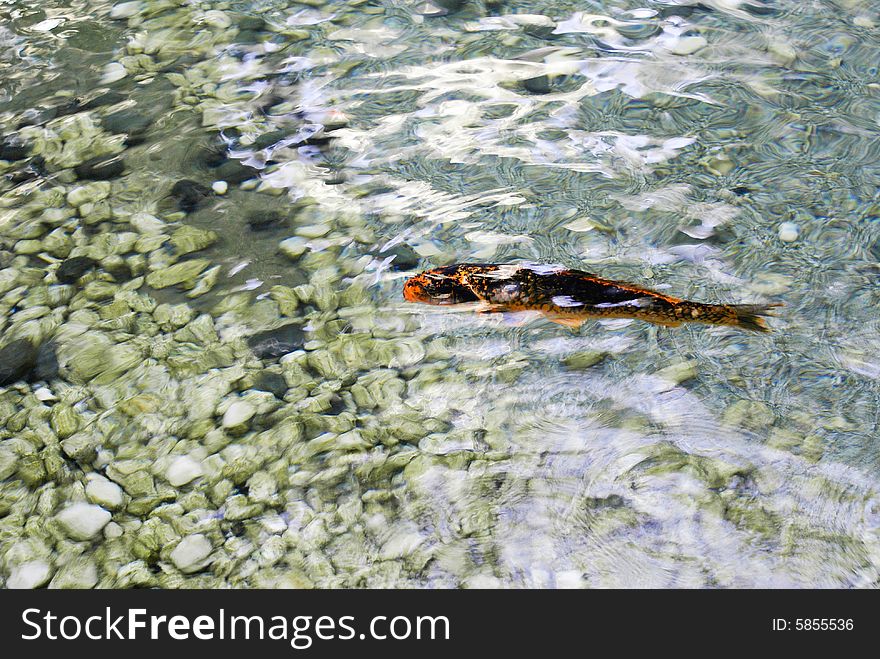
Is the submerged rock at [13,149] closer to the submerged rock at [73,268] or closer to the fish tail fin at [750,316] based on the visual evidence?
the submerged rock at [73,268]

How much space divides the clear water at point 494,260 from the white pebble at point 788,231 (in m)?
0.02

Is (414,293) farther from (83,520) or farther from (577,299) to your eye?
(83,520)

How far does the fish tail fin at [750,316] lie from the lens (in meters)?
3.31

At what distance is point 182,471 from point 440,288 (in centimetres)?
132

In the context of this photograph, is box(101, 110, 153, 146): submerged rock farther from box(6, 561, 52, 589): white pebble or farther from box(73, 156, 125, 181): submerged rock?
box(6, 561, 52, 589): white pebble

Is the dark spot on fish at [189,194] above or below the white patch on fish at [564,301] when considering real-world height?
above

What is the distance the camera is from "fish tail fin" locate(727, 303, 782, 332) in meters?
3.31

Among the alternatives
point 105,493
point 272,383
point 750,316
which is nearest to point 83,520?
point 105,493

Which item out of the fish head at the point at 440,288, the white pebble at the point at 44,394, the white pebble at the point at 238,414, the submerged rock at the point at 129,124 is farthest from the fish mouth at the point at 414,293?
the submerged rock at the point at 129,124

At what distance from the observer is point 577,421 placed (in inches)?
124

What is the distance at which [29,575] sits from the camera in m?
2.78

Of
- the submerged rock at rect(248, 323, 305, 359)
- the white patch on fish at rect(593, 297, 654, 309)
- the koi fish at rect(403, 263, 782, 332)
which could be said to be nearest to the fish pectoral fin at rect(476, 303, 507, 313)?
the koi fish at rect(403, 263, 782, 332)
